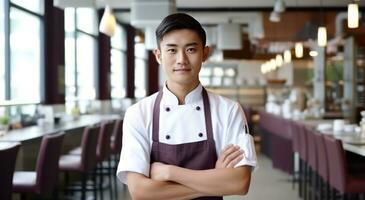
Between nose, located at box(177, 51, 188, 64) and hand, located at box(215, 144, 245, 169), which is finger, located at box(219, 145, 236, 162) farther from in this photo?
nose, located at box(177, 51, 188, 64)

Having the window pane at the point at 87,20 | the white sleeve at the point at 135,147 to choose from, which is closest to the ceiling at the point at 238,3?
the window pane at the point at 87,20

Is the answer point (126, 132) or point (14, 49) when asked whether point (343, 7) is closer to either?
point (14, 49)

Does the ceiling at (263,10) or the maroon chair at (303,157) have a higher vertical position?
the ceiling at (263,10)

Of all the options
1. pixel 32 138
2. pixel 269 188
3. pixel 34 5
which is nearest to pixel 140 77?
pixel 34 5

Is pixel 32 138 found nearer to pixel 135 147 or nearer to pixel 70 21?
pixel 135 147

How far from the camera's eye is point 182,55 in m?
1.58

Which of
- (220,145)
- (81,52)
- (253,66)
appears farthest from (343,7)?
(220,145)

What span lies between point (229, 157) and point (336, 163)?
287 cm

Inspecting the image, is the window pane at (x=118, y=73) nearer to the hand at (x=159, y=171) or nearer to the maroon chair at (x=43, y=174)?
the maroon chair at (x=43, y=174)

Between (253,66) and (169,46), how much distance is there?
654 inches

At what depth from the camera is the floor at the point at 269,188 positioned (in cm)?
642

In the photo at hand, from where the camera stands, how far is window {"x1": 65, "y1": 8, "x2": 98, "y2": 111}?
908 centimetres

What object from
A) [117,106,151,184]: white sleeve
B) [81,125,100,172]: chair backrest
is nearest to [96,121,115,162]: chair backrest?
[81,125,100,172]: chair backrest

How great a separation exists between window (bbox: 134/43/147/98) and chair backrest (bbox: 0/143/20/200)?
40.0 feet
